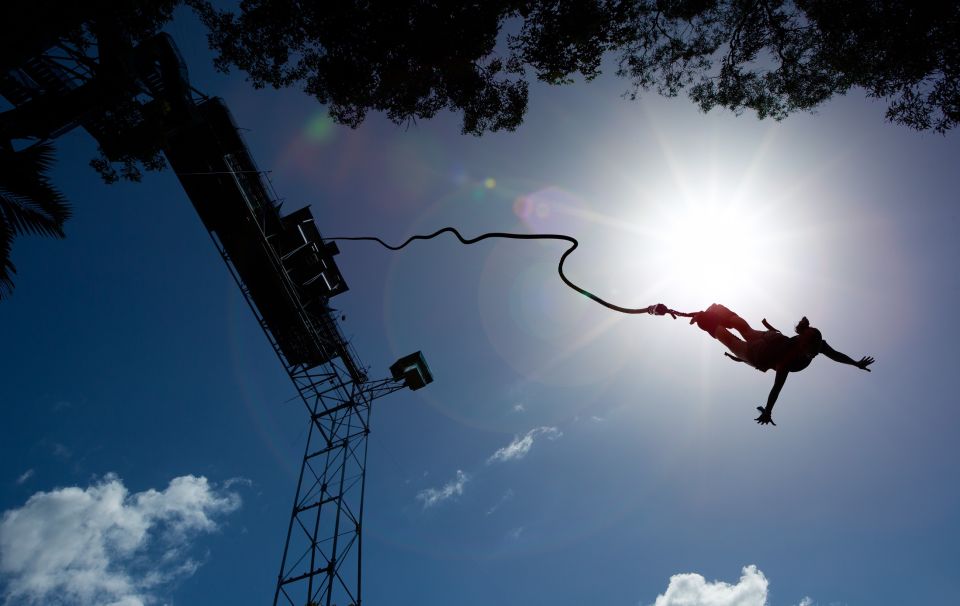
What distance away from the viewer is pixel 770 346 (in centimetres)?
338

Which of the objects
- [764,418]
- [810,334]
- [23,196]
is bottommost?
[764,418]

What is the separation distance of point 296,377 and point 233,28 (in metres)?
8.84

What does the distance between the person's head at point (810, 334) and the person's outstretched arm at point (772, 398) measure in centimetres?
34

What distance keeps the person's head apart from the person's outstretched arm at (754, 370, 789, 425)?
343mm

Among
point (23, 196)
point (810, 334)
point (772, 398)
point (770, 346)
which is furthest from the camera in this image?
point (23, 196)

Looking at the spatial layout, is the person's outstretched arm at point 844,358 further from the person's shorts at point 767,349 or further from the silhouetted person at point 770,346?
the person's shorts at point 767,349

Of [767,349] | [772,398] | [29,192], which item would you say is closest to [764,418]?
[772,398]

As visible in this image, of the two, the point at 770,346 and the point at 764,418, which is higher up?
the point at 770,346

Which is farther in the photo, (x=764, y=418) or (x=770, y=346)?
(x=764, y=418)

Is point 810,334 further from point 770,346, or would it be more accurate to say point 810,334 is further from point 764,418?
point 764,418

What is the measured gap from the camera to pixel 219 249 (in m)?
10.6

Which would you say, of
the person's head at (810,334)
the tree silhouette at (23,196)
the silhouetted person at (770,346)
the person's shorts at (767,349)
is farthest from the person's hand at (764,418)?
the tree silhouette at (23,196)

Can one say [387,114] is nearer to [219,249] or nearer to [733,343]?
[219,249]

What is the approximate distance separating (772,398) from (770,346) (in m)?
0.57
